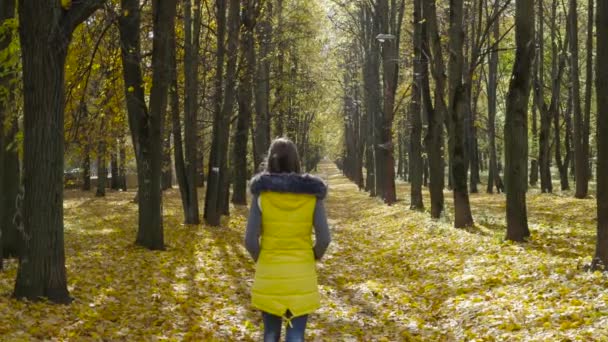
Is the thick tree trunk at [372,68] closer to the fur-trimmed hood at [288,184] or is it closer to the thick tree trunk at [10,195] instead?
the thick tree trunk at [10,195]

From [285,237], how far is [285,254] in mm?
116

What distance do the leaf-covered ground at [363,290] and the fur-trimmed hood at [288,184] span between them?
3.35 m

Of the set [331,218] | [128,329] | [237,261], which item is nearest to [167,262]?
[237,261]

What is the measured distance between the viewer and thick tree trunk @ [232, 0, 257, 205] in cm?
1798

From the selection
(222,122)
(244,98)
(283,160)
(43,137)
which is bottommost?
(283,160)

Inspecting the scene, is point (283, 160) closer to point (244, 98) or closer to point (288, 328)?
point (288, 328)

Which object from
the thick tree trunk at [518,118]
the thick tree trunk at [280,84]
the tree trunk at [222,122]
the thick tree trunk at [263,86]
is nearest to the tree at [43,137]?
the thick tree trunk at [518,118]

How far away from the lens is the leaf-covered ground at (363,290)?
6.70 metres

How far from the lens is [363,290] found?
30.8 ft

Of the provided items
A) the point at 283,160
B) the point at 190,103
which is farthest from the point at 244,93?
the point at 283,160

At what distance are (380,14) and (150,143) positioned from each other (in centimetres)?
1465

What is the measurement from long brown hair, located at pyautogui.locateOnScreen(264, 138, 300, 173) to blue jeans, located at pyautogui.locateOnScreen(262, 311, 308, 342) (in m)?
0.98

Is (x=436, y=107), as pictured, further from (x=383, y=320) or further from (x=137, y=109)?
(x=383, y=320)

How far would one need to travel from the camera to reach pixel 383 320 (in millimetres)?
7781
